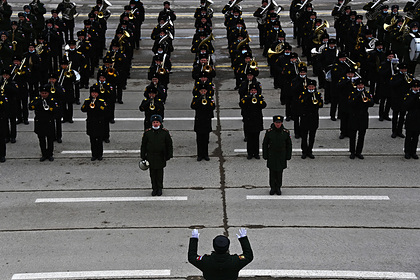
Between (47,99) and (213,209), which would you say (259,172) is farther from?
(47,99)

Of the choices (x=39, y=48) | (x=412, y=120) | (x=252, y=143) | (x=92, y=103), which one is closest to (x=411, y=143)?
(x=412, y=120)

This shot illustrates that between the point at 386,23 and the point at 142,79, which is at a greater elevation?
the point at 386,23

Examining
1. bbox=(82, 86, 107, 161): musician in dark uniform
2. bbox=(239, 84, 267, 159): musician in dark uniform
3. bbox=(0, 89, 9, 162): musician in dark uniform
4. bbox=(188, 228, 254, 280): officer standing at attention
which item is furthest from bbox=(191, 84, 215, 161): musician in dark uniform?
bbox=(188, 228, 254, 280): officer standing at attention

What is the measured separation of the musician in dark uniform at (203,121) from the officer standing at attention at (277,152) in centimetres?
246

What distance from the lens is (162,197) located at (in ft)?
46.3

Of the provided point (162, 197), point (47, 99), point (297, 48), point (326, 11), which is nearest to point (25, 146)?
point (47, 99)

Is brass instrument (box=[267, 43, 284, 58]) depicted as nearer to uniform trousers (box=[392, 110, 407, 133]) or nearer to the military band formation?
the military band formation

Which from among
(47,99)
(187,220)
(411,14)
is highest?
(411,14)

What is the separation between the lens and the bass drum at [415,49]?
2123cm

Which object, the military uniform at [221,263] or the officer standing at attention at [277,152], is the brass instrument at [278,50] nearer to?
the officer standing at attention at [277,152]

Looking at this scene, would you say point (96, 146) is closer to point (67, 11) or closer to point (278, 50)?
point (278, 50)

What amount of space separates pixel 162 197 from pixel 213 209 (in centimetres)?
115

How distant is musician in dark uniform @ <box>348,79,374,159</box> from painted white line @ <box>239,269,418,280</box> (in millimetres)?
5757

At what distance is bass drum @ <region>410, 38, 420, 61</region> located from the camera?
69.7 feet
